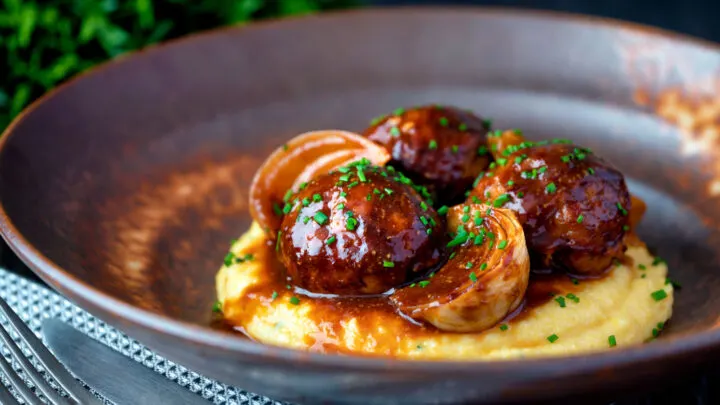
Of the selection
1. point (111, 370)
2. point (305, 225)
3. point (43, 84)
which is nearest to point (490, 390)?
point (305, 225)

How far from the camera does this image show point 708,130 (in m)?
4.02

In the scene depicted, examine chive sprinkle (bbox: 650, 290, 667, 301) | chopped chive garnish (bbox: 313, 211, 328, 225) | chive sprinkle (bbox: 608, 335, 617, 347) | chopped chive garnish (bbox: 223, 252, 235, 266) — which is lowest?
chopped chive garnish (bbox: 223, 252, 235, 266)

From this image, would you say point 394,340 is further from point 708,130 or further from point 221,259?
point 708,130

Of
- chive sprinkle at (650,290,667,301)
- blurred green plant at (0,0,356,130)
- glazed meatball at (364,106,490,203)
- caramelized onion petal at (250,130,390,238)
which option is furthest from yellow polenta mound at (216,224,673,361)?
blurred green plant at (0,0,356,130)

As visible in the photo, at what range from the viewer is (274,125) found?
4.38 meters

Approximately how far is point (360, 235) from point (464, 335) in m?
0.50

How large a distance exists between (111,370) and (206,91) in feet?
6.87

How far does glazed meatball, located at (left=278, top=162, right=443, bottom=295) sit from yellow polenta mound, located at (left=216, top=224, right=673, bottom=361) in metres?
0.12

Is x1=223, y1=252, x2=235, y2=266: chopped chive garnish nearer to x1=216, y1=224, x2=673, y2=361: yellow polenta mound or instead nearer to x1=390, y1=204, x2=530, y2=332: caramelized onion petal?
x1=216, y1=224, x2=673, y2=361: yellow polenta mound

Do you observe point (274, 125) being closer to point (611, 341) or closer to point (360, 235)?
point (360, 235)

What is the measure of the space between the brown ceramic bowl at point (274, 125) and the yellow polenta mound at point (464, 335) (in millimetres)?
174

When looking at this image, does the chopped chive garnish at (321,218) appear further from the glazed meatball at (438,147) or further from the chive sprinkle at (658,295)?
the chive sprinkle at (658,295)

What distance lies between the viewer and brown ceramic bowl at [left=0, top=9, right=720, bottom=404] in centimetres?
312

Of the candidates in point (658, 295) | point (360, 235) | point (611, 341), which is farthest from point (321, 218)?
point (658, 295)
